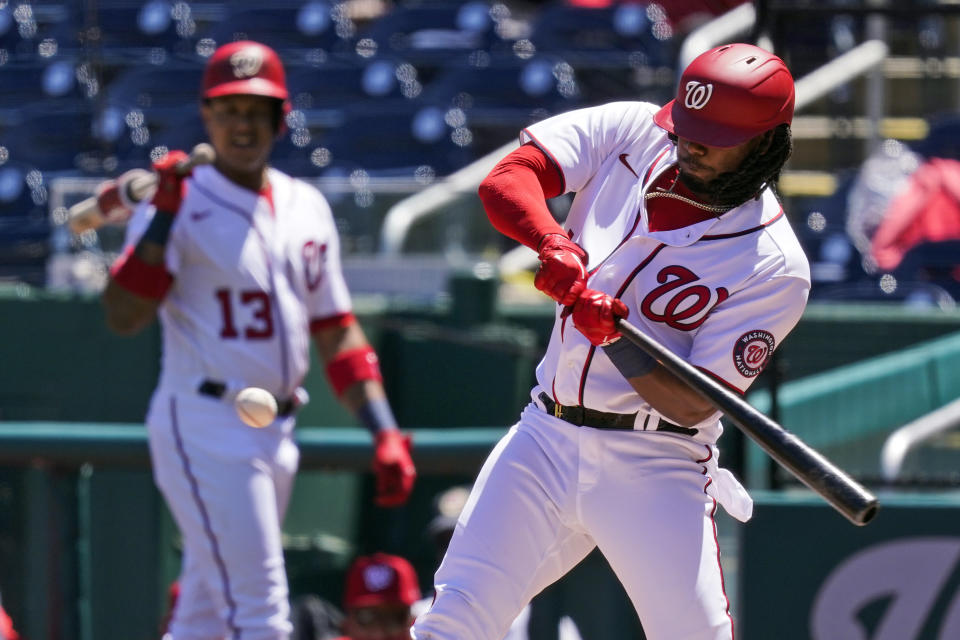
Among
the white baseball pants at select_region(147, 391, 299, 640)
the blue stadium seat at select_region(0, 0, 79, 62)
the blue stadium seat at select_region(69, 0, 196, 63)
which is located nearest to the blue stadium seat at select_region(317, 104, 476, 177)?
the blue stadium seat at select_region(69, 0, 196, 63)

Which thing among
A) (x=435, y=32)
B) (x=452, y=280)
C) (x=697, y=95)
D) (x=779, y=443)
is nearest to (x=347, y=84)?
(x=435, y=32)

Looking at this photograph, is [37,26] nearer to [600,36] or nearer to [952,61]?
[600,36]

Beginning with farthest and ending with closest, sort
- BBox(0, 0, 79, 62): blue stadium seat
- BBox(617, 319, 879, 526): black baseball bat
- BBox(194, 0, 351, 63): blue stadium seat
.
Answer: BBox(0, 0, 79, 62): blue stadium seat < BBox(194, 0, 351, 63): blue stadium seat < BBox(617, 319, 879, 526): black baseball bat

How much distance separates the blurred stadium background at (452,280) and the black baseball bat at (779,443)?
157cm

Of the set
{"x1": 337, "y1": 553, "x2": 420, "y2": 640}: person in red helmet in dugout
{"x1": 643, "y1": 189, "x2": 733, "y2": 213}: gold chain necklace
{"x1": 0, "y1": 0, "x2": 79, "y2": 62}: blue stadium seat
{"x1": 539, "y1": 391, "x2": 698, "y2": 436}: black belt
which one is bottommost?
{"x1": 337, "y1": 553, "x2": 420, "y2": 640}: person in red helmet in dugout

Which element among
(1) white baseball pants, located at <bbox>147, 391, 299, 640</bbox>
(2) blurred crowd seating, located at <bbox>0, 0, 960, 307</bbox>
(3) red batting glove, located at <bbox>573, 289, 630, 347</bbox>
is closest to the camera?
(3) red batting glove, located at <bbox>573, 289, 630, 347</bbox>

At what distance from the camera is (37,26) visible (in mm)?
10305

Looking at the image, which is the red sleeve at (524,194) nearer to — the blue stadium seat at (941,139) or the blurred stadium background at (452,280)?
the blurred stadium background at (452,280)

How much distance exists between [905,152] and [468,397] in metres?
2.62

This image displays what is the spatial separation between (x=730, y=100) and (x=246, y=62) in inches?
69.7

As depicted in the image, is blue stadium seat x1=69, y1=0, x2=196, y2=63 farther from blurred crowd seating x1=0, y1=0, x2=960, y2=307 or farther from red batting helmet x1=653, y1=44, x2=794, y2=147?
red batting helmet x1=653, y1=44, x2=794, y2=147

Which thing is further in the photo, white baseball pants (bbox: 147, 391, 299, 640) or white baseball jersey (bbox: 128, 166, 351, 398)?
white baseball jersey (bbox: 128, 166, 351, 398)

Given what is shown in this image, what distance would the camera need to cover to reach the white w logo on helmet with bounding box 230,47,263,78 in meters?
3.97

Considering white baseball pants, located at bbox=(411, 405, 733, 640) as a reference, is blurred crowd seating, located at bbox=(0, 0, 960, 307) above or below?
above
